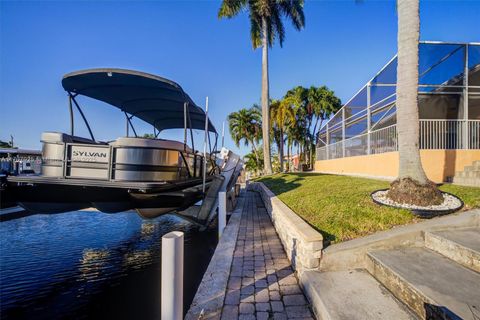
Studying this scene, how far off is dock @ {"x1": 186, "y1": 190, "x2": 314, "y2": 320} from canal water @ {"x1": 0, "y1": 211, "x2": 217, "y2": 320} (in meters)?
0.92

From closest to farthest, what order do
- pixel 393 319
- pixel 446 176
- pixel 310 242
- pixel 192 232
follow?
1. pixel 393 319
2. pixel 310 242
3. pixel 192 232
4. pixel 446 176

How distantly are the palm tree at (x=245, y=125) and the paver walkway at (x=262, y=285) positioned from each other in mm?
30202

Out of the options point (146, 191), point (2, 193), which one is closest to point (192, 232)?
point (146, 191)

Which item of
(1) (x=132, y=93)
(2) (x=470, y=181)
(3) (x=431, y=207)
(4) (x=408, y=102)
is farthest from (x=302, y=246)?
(2) (x=470, y=181)

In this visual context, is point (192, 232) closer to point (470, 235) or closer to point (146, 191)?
point (146, 191)

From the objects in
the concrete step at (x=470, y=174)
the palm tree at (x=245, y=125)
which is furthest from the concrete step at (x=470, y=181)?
the palm tree at (x=245, y=125)

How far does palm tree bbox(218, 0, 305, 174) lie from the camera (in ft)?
55.4

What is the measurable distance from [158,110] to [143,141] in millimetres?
3303

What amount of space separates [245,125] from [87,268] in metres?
30.6

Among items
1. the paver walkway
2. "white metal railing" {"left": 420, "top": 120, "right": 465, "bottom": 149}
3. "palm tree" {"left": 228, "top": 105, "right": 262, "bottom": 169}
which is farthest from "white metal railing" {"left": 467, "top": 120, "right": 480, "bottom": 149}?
"palm tree" {"left": 228, "top": 105, "right": 262, "bottom": 169}

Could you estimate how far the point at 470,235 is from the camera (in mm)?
2998

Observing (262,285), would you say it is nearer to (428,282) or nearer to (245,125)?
(428,282)

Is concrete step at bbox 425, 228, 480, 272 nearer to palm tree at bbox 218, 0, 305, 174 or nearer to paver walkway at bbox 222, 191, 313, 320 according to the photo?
paver walkway at bbox 222, 191, 313, 320

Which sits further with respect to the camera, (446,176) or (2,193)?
(446,176)
